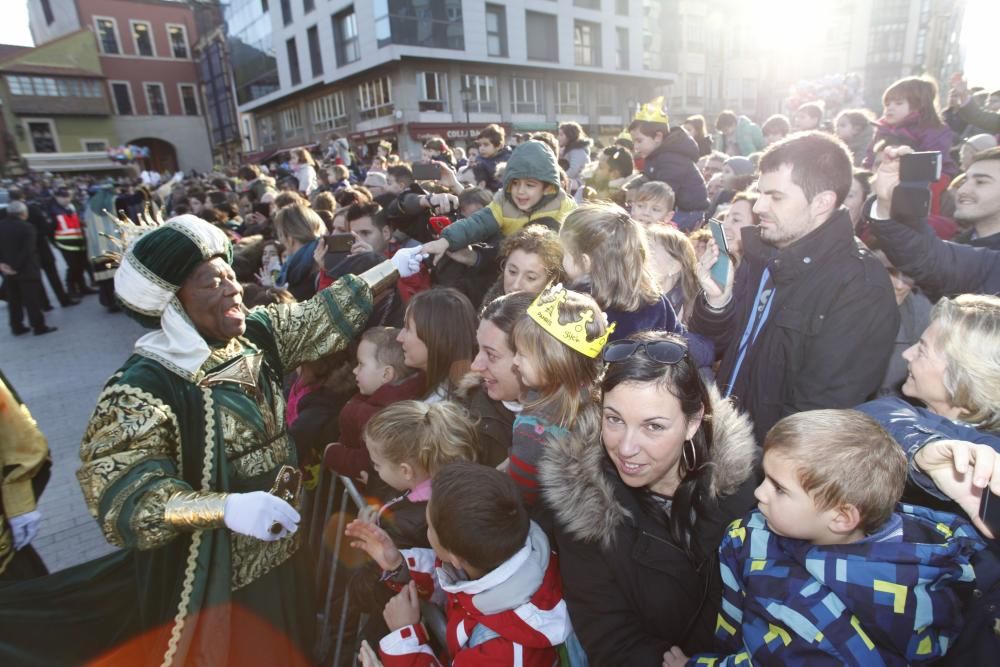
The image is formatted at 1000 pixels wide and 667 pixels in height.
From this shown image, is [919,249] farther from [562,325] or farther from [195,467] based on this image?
[195,467]

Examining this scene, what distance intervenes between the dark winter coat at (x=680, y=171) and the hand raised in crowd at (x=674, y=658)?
4629mm

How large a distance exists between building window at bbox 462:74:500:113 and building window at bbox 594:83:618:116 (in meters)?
8.10

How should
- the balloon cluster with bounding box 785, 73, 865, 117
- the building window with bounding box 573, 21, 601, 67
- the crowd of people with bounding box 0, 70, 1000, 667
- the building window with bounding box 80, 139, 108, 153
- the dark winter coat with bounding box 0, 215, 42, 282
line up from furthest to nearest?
the building window with bounding box 80, 139, 108, 153 < the building window with bounding box 573, 21, 601, 67 < the balloon cluster with bounding box 785, 73, 865, 117 < the dark winter coat with bounding box 0, 215, 42, 282 < the crowd of people with bounding box 0, 70, 1000, 667

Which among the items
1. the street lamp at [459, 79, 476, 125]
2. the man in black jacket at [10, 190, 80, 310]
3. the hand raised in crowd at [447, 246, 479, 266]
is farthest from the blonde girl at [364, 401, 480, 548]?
the street lamp at [459, 79, 476, 125]

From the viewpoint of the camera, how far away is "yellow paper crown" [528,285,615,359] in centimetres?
220

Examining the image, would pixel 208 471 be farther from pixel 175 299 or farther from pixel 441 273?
pixel 441 273

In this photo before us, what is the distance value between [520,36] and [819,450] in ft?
105

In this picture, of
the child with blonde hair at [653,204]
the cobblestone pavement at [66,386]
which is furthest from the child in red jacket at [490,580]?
the cobblestone pavement at [66,386]

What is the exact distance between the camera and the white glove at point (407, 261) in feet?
10.8

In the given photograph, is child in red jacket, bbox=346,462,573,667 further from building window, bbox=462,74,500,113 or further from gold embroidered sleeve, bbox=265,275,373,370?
building window, bbox=462,74,500,113

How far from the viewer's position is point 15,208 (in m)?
8.84

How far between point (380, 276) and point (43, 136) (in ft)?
160

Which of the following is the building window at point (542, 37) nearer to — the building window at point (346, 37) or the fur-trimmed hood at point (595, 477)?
the building window at point (346, 37)

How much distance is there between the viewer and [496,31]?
2859 centimetres
